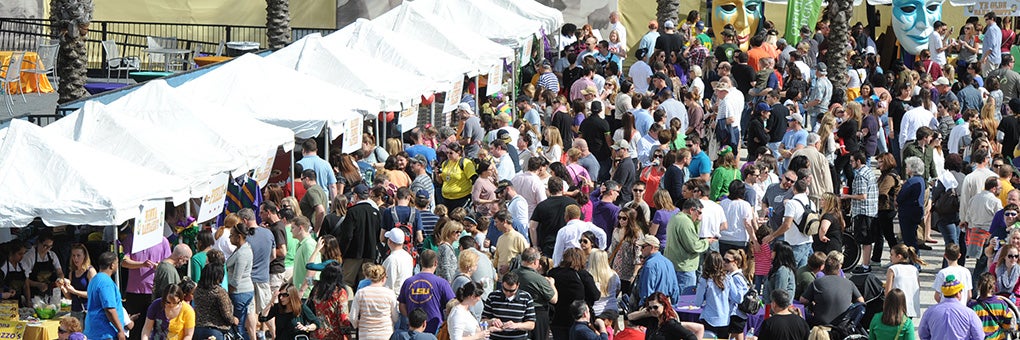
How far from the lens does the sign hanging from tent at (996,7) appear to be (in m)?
32.9

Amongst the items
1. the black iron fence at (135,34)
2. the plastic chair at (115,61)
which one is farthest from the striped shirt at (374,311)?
the black iron fence at (135,34)

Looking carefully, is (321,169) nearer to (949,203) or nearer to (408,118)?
(408,118)

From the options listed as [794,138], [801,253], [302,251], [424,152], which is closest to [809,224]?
[801,253]

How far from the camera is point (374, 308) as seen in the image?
12.6 meters

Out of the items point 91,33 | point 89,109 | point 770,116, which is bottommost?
point 91,33

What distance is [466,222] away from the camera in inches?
565

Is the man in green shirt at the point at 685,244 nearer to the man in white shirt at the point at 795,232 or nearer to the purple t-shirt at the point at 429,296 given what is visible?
the man in white shirt at the point at 795,232

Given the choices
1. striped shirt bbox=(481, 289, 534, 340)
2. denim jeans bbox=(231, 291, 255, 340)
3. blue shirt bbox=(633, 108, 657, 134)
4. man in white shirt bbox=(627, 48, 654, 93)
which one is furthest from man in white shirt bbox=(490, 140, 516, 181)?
man in white shirt bbox=(627, 48, 654, 93)

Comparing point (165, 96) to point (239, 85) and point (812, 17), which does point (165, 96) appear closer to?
point (239, 85)

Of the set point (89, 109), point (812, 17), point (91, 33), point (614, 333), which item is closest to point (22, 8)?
point (91, 33)

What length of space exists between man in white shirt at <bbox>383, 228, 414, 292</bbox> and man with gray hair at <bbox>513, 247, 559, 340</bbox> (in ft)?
3.52

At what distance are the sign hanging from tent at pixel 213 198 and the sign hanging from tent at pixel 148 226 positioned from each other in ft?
2.39

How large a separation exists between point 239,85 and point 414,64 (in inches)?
155

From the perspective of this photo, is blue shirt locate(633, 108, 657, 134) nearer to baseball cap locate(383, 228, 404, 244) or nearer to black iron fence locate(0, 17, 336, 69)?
baseball cap locate(383, 228, 404, 244)
